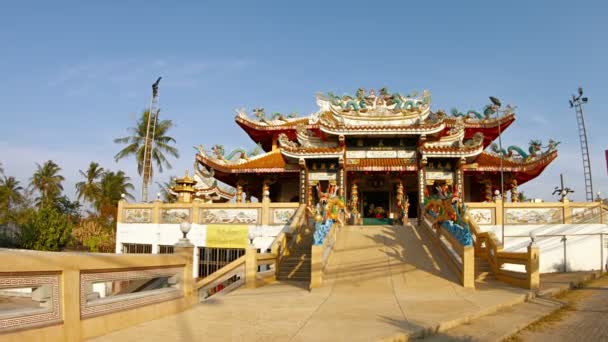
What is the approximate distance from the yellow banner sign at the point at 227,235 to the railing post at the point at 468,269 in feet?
30.3

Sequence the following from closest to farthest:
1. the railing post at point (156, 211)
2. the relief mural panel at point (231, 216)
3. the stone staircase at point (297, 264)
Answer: the stone staircase at point (297, 264) < the relief mural panel at point (231, 216) < the railing post at point (156, 211)

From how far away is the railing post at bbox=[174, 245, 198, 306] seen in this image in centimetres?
900

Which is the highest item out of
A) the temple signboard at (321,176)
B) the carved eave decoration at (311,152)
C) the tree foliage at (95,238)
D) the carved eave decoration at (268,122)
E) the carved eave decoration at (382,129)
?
the carved eave decoration at (268,122)

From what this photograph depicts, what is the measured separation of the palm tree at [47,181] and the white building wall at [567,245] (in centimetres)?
4834

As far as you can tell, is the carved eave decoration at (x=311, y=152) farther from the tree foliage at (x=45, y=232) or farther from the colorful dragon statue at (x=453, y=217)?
the tree foliage at (x=45, y=232)

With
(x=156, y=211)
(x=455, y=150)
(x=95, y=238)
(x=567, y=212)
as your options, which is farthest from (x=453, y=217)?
(x=95, y=238)

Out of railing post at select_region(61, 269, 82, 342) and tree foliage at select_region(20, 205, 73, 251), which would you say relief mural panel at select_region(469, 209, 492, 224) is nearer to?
railing post at select_region(61, 269, 82, 342)

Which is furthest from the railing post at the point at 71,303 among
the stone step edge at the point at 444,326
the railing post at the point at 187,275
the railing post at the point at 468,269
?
the railing post at the point at 468,269

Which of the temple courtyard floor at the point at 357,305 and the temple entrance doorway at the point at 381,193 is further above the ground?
the temple entrance doorway at the point at 381,193

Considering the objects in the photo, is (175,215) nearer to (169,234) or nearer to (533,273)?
(169,234)

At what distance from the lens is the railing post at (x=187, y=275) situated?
900cm

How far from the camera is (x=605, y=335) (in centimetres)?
707

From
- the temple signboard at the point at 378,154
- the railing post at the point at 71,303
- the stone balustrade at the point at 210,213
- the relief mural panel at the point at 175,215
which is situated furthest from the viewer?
the temple signboard at the point at 378,154

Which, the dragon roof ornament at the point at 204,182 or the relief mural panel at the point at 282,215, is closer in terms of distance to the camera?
the relief mural panel at the point at 282,215
